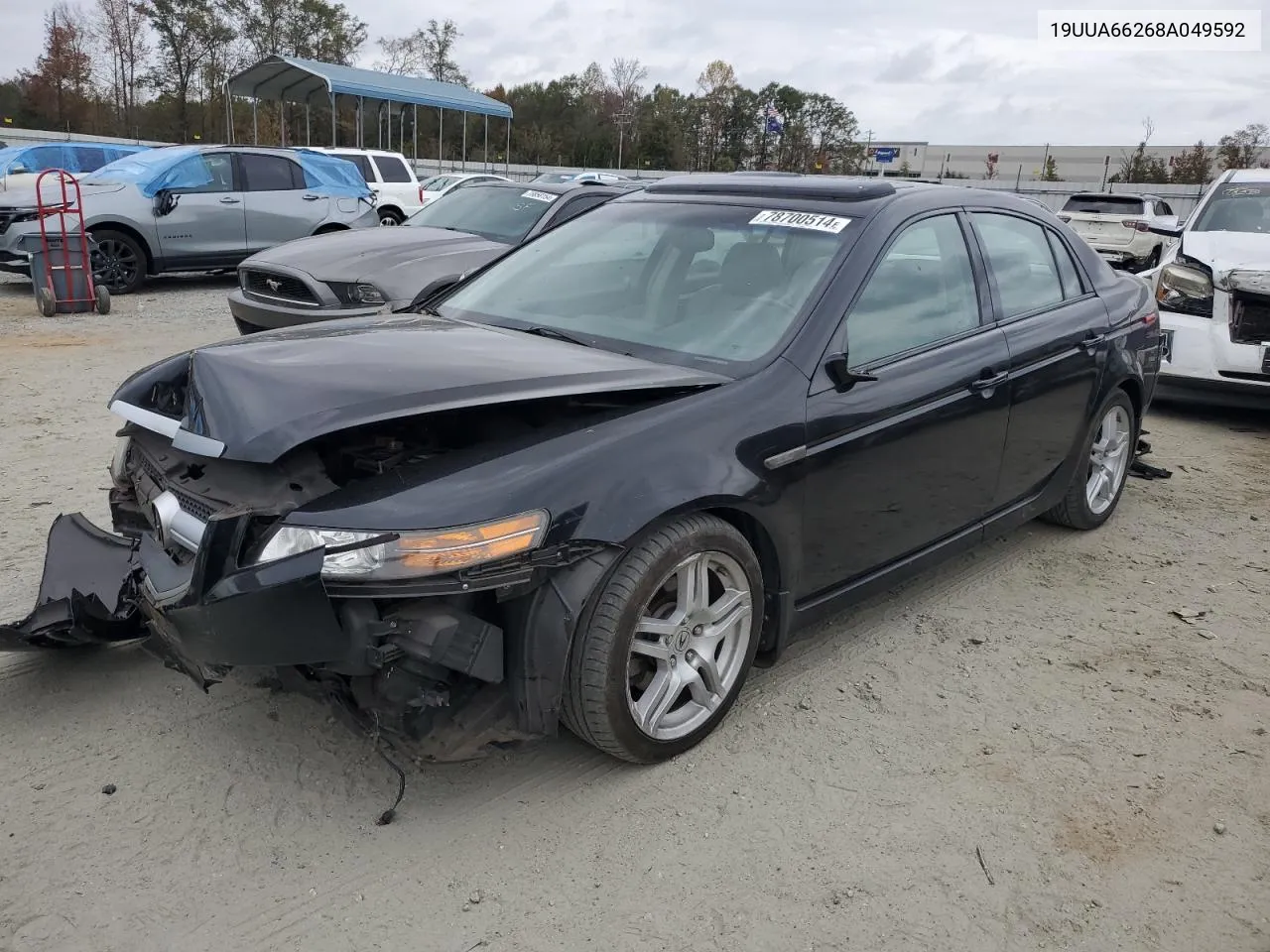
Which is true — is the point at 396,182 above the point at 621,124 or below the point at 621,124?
below

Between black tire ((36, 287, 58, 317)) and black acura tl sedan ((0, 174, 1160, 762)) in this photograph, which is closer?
black acura tl sedan ((0, 174, 1160, 762))

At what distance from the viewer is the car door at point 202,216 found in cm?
1212

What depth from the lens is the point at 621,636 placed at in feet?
8.58

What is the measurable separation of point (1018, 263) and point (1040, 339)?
367mm

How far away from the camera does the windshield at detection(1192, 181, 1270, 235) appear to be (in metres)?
7.93

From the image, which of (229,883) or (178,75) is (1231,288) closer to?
(229,883)

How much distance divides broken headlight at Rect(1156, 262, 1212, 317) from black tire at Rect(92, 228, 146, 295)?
11060 millimetres

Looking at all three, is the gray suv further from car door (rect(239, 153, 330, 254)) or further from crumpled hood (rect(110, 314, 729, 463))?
crumpled hood (rect(110, 314, 729, 463))

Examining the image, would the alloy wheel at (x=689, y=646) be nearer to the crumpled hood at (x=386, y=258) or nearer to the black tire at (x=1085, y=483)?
the black tire at (x=1085, y=483)

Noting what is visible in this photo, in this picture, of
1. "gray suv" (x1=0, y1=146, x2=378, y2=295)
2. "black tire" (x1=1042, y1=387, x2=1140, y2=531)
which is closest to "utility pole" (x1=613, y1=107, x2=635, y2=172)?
"gray suv" (x1=0, y1=146, x2=378, y2=295)

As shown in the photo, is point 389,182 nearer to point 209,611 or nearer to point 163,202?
point 163,202

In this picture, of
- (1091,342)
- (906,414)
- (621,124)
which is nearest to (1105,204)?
(1091,342)

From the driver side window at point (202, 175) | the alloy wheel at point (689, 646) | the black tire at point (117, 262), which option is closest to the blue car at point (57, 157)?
the driver side window at point (202, 175)

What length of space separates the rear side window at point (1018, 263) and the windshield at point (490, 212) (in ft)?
17.2
